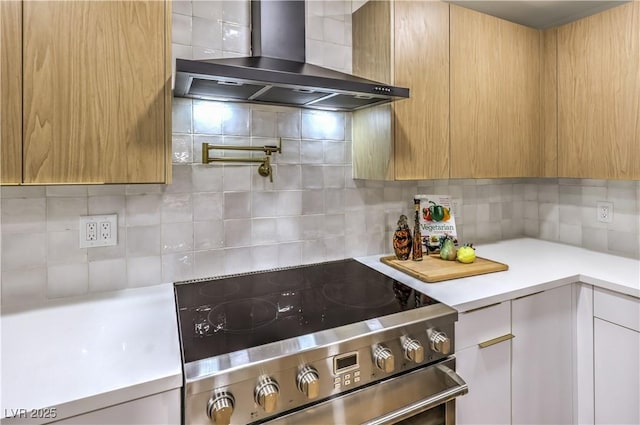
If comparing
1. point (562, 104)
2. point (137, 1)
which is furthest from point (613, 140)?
point (137, 1)

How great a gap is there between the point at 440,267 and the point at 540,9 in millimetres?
1493

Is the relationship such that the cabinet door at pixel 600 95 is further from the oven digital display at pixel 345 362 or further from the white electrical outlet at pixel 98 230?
the white electrical outlet at pixel 98 230

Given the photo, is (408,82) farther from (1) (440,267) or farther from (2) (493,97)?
(1) (440,267)

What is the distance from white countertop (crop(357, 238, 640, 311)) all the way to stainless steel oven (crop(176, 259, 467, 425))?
126 millimetres

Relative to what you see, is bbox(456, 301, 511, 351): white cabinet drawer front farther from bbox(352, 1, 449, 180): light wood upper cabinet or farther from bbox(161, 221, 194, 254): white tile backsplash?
bbox(161, 221, 194, 254): white tile backsplash

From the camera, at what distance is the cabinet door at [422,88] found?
4.90ft

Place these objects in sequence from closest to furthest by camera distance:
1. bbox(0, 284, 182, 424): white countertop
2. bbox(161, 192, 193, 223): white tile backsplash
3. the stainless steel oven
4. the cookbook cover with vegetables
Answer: bbox(0, 284, 182, 424): white countertop
the stainless steel oven
bbox(161, 192, 193, 223): white tile backsplash
the cookbook cover with vegetables

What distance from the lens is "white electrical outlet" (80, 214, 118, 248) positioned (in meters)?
1.28

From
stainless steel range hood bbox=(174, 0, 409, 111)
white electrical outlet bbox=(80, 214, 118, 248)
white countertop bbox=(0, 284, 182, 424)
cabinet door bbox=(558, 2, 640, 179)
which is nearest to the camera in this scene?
white countertop bbox=(0, 284, 182, 424)

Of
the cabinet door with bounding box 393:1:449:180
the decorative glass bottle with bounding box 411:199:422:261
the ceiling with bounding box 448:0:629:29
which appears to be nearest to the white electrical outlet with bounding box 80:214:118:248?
the cabinet door with bounding box 393:1:449:180

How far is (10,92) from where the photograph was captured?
0.91 metres

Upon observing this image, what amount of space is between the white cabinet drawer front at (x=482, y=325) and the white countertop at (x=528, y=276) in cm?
4

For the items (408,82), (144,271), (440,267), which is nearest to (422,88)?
(408,82)

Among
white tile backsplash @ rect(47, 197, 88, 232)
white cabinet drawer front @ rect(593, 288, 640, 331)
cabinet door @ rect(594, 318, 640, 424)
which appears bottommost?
cabinet door @ rect(594, 318, 640, 424)
